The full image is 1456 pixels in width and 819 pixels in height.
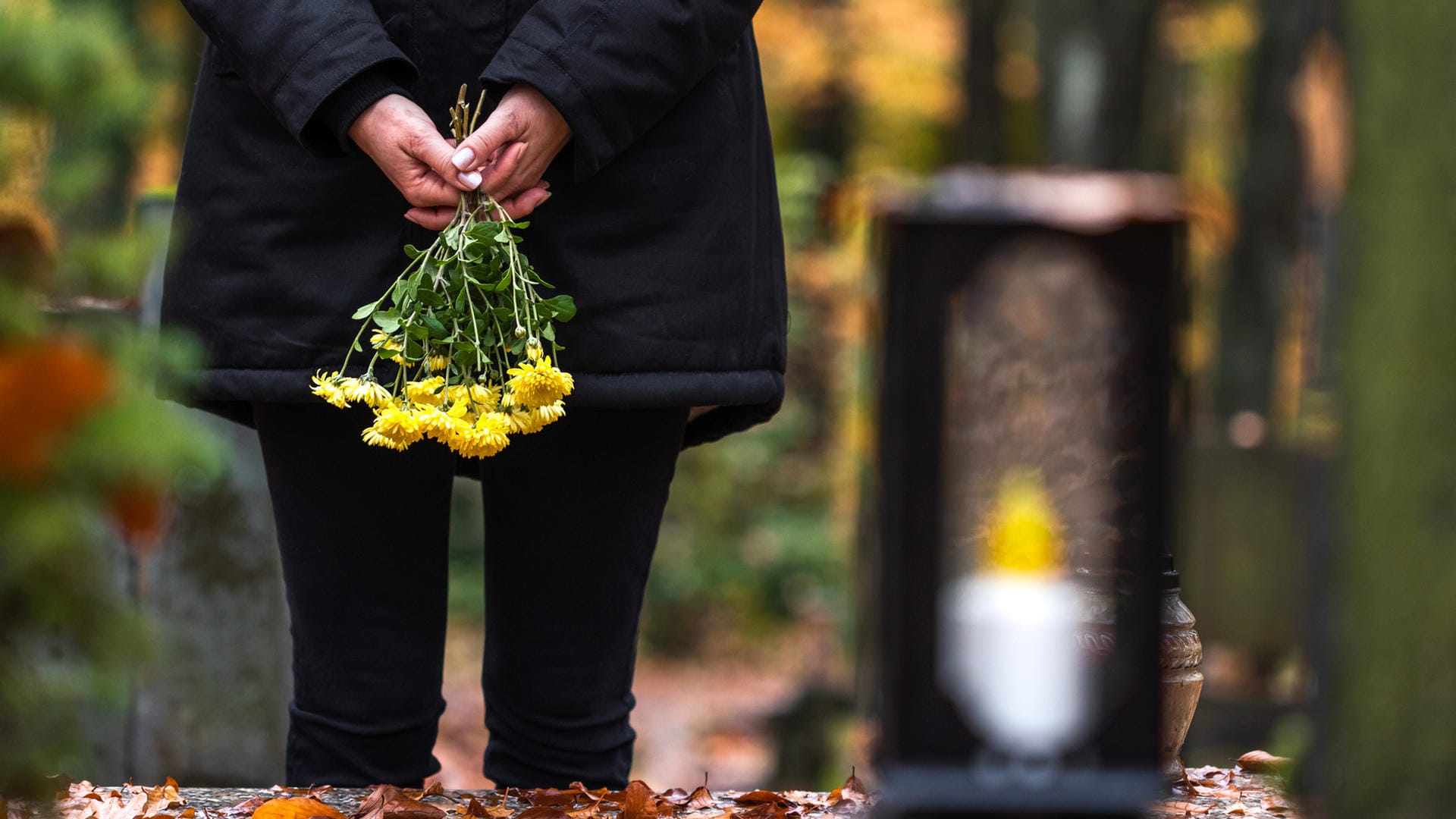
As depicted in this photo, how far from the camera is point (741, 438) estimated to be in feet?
29.9

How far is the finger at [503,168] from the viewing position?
7.06 ft

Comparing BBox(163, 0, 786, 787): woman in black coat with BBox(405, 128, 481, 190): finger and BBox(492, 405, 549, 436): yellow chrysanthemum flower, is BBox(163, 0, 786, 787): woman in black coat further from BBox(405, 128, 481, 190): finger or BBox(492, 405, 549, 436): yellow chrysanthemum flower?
BBox(492, 405, 549, 436): yellow chrysanthemum flower

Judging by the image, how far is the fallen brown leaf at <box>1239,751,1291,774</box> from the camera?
281 centimetres

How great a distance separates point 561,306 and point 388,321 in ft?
0.79

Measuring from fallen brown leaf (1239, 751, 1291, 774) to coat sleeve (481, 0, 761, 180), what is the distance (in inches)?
65.6

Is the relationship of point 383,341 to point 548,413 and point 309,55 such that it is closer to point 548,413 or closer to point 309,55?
point 548,413

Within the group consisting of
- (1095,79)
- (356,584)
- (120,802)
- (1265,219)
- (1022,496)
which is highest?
(1095,79)

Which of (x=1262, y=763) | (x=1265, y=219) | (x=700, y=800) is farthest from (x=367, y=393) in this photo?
(x=1265, y=219)

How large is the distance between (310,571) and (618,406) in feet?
1.89

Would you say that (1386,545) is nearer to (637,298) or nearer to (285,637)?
(637,298)

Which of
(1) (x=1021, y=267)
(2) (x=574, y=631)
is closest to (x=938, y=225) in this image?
(1) (x=1021, y=267)

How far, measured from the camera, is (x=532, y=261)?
7.45 feet

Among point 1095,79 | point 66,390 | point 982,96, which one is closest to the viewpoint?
point 66,390

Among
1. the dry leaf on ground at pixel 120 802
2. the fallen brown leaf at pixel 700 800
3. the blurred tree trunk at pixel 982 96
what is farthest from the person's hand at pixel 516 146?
the blurred tree trunk at pixel 982 96
